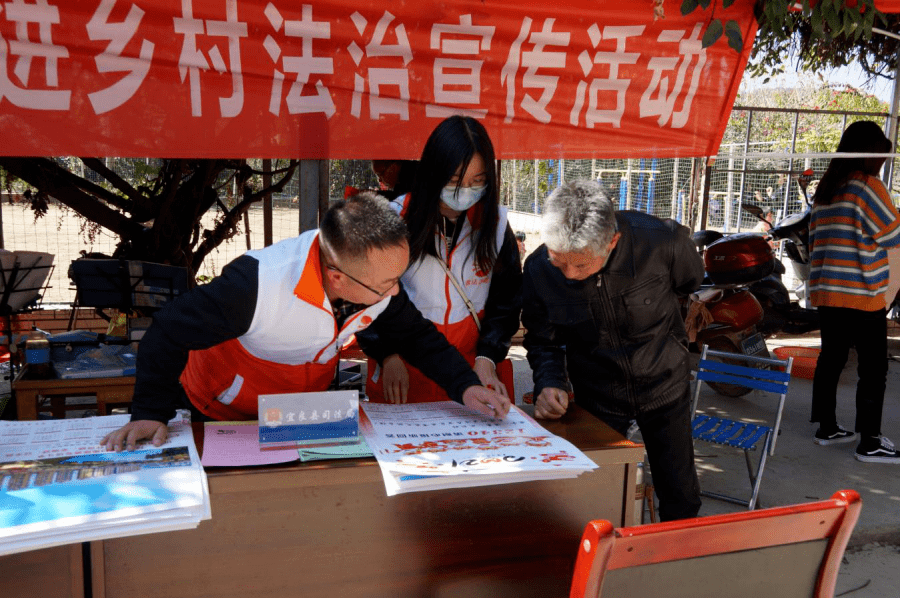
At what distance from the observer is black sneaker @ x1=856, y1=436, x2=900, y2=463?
14.0 ft

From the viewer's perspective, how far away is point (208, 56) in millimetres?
2881

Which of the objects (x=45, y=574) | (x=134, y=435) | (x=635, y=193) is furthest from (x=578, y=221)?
(x=635, y=193)

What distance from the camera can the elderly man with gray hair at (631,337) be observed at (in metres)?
2.34

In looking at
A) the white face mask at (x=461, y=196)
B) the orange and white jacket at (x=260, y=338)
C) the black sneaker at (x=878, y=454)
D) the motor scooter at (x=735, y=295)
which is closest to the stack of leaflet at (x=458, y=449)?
the orange and white jacket at (x=260, y=338)

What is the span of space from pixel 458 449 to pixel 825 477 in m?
3.13

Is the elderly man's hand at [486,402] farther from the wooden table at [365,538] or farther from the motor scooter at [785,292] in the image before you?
the motor scooter at [785,292]

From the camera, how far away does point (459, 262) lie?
7.85 ft

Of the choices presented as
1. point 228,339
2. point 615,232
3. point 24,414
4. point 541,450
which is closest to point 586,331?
point 615,232

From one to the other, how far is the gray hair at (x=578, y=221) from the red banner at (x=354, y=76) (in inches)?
51.3

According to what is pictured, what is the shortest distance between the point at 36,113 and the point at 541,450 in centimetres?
216

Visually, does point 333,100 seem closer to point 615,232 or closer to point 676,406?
point 615,232

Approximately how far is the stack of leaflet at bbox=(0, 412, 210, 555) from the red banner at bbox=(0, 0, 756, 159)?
1488mm

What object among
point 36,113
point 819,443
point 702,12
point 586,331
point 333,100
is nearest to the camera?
point 586,331

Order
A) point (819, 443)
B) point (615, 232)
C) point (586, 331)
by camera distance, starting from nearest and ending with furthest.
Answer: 1. point (615, 232)
2. point (586, 331)
3. point (819, 443)
